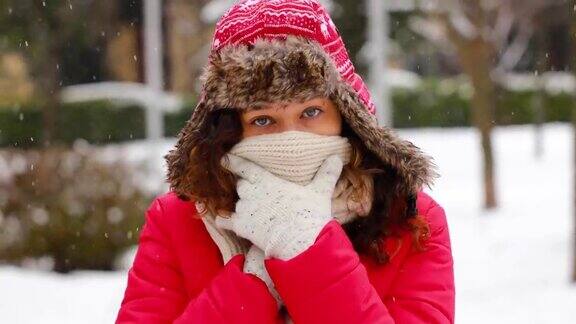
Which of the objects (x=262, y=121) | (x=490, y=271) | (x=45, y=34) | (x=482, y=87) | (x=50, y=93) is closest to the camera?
(x=262, y=121)

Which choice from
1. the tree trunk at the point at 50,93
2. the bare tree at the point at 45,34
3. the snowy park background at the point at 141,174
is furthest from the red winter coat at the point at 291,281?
→ the tree trunk at the point at 50,93

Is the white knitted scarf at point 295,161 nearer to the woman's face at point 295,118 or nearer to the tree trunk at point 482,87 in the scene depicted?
the woman's face at point 295,118

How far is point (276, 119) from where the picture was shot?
5.90ft

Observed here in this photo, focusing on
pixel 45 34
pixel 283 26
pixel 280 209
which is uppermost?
pixel 45 34

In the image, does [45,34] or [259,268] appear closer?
[259,268]

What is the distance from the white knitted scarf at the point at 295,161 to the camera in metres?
1.75

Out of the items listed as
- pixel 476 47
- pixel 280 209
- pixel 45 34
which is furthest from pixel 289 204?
pixel 476 47

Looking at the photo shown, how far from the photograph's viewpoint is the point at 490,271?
8938 millimetres

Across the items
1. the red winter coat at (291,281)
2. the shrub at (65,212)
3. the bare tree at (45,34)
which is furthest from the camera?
the bare tree at (45,34)

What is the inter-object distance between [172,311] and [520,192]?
47.5 ft

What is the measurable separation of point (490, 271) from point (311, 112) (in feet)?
24.4

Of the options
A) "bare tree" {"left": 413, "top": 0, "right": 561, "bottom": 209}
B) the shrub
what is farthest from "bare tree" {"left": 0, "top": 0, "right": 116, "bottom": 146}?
"bare tree" {"left": 413, "top": 0, "right": 561, "bottom": 209}

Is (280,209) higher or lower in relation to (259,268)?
higher

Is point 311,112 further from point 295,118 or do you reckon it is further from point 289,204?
point 289,204
